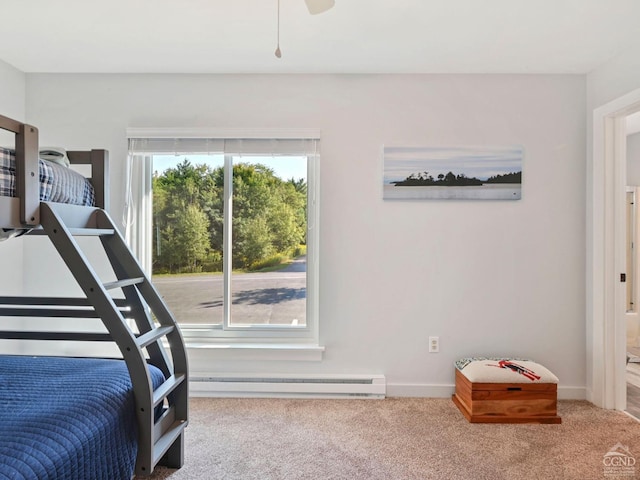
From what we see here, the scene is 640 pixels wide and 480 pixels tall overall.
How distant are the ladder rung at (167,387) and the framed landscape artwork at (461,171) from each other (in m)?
1.94

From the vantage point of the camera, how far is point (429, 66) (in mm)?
2822

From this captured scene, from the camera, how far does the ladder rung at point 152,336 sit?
1.65 meters

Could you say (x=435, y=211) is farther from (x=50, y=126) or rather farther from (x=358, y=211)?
(x=50, y=126)

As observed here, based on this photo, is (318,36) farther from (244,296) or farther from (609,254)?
(609,254)

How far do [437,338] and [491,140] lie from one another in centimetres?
148

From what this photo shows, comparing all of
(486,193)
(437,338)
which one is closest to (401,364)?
(437,338)

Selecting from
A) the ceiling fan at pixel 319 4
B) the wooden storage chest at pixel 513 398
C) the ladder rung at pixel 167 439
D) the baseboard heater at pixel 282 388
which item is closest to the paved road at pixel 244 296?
the baseboard heater at pixel 282 388

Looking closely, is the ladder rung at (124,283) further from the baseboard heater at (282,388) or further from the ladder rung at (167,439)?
the baseboard heater at (282,388)

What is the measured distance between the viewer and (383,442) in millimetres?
2303

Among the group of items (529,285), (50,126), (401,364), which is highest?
(50,126)

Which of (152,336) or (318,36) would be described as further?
(318,36)

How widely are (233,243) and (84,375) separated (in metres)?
1.54

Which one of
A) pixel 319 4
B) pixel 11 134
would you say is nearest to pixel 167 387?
pixel 319 4

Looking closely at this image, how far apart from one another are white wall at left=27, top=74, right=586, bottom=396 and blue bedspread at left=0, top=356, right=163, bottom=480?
1.31 metres
